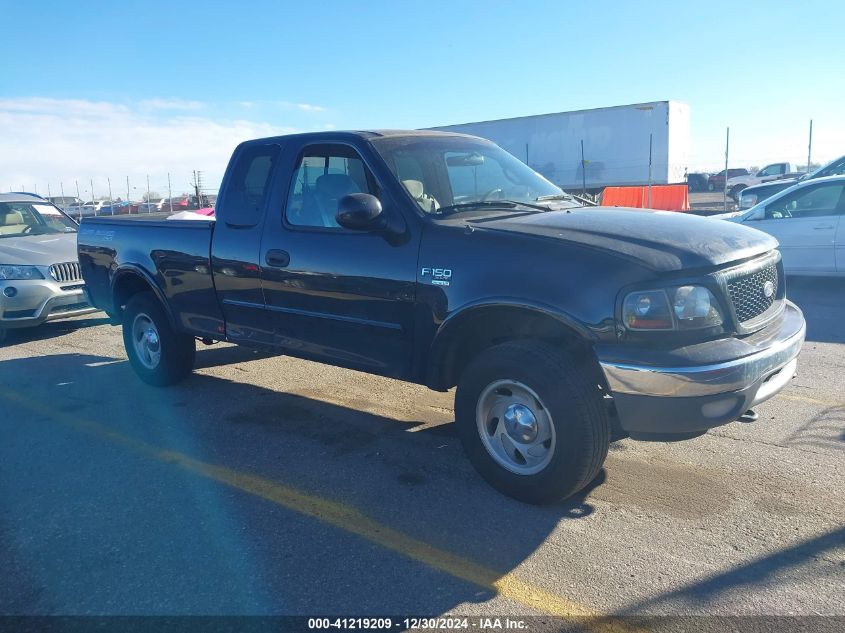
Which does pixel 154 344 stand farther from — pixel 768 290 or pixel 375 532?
pixel 768 290

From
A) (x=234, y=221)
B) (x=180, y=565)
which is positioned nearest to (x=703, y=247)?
(x=180, y=565)

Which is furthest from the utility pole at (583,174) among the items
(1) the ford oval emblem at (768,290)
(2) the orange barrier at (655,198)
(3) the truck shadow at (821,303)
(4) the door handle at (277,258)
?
(1) the ford oval emblem at (768,290)

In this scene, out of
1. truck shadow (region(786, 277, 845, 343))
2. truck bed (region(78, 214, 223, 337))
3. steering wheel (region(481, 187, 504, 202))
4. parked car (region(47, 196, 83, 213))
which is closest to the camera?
steering wheel (region(481, 187, 504, 202))

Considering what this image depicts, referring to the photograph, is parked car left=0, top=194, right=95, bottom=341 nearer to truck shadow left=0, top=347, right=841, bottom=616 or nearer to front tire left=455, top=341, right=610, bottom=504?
truck shadow left=0, top=347, right=841, bottom=616

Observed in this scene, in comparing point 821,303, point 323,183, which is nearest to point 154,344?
point 323,183

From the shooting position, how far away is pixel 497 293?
364cm

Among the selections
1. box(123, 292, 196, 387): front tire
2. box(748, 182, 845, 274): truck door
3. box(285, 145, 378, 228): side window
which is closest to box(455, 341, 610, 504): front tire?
box(285, 145, 378, 228): side window

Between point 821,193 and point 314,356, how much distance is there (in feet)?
26.2

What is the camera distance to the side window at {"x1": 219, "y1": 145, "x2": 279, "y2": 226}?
5.10m

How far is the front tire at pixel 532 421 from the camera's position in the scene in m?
3.43

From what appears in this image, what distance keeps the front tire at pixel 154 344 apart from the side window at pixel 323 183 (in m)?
1.93

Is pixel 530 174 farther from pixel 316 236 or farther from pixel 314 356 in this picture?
pixel 314 356

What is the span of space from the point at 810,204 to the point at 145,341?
863 centimetres

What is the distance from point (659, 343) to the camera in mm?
3279
